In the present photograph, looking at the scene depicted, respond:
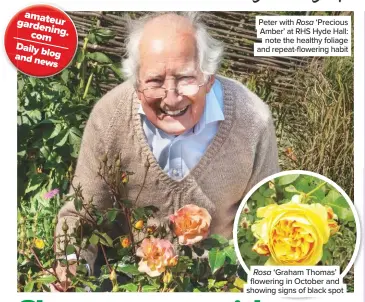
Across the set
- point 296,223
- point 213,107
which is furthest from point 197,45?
point 296,223

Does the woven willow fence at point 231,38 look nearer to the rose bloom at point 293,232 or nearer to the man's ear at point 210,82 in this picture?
the man's ear at point 210,82

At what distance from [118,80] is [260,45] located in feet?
2.09

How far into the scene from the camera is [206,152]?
3.91 meters

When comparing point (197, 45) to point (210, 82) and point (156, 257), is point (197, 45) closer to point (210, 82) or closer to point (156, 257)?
point (210, 82)

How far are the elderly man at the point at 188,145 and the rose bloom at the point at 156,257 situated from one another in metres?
0.13

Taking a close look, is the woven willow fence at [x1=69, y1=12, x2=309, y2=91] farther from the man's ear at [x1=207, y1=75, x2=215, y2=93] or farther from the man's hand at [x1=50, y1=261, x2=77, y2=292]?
the man's hand at [x1=50, y1=261, x2=77, y2=292]

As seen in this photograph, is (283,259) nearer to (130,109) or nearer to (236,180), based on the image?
(236,180)

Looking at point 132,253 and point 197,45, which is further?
point 132,253

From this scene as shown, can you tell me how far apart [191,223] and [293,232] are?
1.46ft

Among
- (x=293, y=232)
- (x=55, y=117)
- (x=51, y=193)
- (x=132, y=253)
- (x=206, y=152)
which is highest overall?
(x=55, y=117)

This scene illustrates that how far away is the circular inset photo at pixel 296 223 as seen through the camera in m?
3.91

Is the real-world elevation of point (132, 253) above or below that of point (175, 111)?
below

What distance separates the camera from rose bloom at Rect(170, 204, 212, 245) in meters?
3.91

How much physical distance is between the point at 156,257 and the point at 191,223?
0.22 meters
